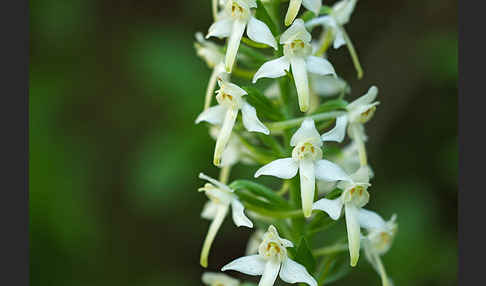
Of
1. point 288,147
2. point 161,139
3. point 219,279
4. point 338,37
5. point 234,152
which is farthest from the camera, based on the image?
point 161,139

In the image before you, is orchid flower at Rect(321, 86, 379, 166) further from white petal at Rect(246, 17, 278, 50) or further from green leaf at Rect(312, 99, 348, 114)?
white petal at Rect(246, 17, 278, 50)

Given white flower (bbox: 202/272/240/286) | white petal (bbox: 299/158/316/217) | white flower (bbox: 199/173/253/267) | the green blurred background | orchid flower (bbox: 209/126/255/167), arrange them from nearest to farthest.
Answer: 1. white petal (bbox: 299/158/316/217)
2. white flower (bbox: 199/173/253/267)
3. white flower (bbox: 202/272/240/286)
4. orchid flower (bbox: 209/126/255/167)
5. the green blurred background

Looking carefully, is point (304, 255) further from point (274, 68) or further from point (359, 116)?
point (274, 68)

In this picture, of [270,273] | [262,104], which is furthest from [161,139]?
[270,273]

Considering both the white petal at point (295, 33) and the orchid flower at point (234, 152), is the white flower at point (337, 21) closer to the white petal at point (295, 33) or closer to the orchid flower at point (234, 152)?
the white petal at point (295, 33)

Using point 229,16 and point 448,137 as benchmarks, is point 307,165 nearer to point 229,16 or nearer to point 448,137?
point 229,16

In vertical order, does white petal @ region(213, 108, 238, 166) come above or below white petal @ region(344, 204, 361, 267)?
above

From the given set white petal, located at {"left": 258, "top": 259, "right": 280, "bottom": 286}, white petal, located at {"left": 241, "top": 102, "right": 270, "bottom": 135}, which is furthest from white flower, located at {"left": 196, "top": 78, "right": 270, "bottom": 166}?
white petal, located at {"left": 258, "top": 259, "right": 280, "bottom": 286}

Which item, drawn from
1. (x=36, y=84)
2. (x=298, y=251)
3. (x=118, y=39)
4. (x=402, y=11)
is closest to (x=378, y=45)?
(x=402, y=11)
